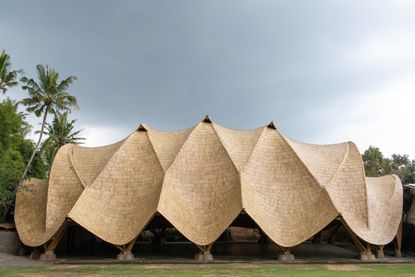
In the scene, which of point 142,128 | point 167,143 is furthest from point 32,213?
point 167,143

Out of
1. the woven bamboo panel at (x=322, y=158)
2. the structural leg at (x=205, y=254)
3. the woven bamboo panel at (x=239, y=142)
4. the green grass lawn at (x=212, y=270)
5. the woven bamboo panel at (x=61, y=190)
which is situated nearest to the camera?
the green grass lawn at (x=212, y=270)

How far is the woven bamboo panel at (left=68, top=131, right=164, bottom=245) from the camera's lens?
27802 mm

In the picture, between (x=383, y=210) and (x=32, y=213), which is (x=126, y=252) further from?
(x=383, y=210)

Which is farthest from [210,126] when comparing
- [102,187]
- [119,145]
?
[102,187]

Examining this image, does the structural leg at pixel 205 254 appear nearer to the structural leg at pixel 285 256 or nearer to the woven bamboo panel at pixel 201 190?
the woven bamboo panel at pixel 201 190

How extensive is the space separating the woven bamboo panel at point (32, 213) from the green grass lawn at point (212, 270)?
5004 millimetres

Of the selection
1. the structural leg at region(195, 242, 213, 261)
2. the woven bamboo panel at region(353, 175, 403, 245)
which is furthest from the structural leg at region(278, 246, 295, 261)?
the woven bamboo panel at region(353, 175, 403, 245)

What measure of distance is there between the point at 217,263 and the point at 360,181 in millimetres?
13584

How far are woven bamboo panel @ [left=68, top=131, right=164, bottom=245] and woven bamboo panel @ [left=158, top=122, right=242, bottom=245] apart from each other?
1317mm

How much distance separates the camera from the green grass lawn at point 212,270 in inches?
835

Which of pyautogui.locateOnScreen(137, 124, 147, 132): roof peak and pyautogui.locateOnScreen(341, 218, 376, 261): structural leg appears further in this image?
pyautogui.locateOnScreen(137, 124, 147, 132): roof peak

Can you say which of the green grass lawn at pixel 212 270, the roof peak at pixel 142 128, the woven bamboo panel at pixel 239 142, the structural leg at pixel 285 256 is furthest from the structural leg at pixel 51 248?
the structural leg at pixel 285 256

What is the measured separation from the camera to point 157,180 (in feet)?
100

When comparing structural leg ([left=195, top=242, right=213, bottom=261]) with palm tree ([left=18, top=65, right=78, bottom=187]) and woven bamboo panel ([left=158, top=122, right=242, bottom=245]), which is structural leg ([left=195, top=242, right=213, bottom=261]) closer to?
woven bamboo panel ([left=158, top=122, right=242, bottom=245])
